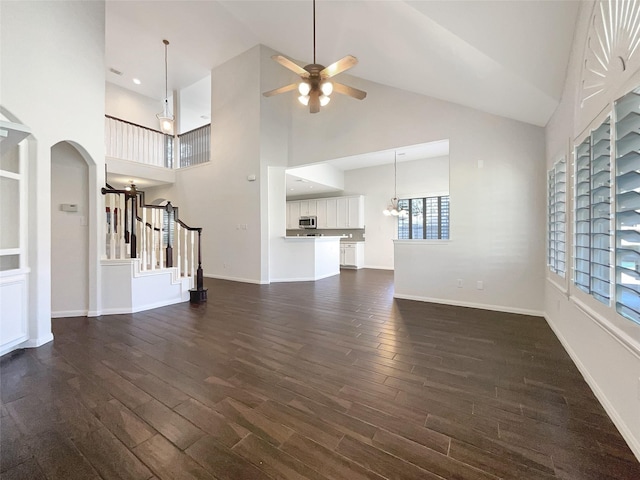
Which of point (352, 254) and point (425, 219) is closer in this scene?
point (425, 219)

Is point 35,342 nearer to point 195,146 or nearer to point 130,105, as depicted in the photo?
point 195,146

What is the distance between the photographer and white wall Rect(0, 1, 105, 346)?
2.58m

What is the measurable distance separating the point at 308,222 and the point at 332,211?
36.9 inches

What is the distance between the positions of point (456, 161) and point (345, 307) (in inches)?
116

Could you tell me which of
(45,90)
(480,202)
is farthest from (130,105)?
(480,202)

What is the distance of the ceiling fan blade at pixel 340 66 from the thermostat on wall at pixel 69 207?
369 cm

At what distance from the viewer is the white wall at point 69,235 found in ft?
11.6

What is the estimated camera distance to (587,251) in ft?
7.19

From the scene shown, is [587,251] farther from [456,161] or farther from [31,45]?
[31,45]

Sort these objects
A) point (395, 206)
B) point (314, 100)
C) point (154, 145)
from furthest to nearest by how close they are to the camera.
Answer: point (395, 206), point (154, 145), point (314, 100)

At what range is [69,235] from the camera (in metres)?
3.61

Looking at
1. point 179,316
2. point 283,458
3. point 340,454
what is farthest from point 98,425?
point 179,316

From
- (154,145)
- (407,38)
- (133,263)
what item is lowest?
(133,263)

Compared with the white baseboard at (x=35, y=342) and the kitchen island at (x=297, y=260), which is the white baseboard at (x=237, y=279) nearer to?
the kitchen island at (x=297, y=260)
